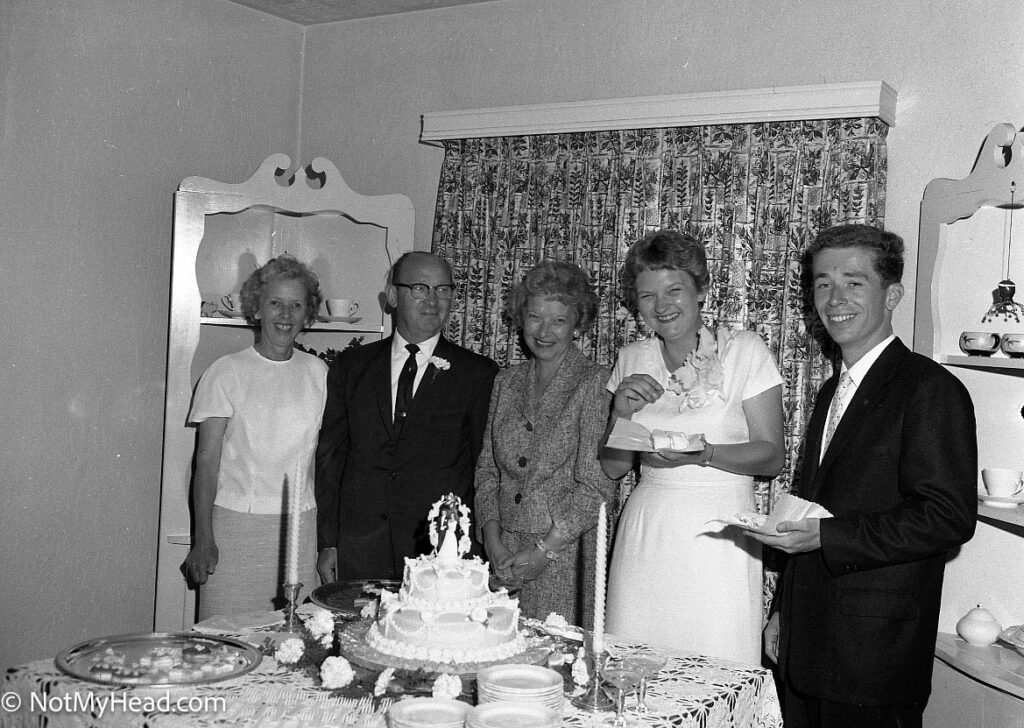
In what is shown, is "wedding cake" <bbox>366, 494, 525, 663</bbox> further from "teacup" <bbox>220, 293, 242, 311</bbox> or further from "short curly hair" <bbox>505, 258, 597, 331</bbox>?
"teacup" <bbox>220, 293, 242, 311</bbox>

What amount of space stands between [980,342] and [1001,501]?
502mm

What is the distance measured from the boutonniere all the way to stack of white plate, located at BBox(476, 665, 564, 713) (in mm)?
1790

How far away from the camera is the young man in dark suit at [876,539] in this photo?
8.69 ft

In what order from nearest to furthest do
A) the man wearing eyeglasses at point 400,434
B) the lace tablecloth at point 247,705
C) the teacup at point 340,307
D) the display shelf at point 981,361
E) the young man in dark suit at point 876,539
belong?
the lace tablecloth at point 247,705
the young man in dark suit at point 876,539
the display shelf at point 981,361
the man wearing eyeglasses at point 400,434
the teacup at point 340,307

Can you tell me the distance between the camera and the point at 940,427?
266 centimetres

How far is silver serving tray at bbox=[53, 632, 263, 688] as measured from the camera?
7.24 feet

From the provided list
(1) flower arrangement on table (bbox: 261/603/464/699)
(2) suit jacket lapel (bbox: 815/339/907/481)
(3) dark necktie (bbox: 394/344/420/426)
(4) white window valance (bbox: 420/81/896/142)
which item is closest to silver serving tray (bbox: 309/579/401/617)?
(1) flower arrangement on table (bbox: 261/603/464/699)

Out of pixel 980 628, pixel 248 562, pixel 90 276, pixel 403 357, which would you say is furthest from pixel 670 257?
pixel 90 276

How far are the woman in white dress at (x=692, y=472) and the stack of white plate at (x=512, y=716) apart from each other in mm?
1208

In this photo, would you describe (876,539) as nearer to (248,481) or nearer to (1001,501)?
(1001,501)

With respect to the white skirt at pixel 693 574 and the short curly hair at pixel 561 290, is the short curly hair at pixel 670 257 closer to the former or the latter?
the short curly hair at pixel 561 290

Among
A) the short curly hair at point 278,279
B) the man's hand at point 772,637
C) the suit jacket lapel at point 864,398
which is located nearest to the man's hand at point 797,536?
the suit jacket lapel at point 864,398

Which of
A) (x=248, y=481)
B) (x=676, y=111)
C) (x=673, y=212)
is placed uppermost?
(x=676, y=111)

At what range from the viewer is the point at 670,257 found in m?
3.39
